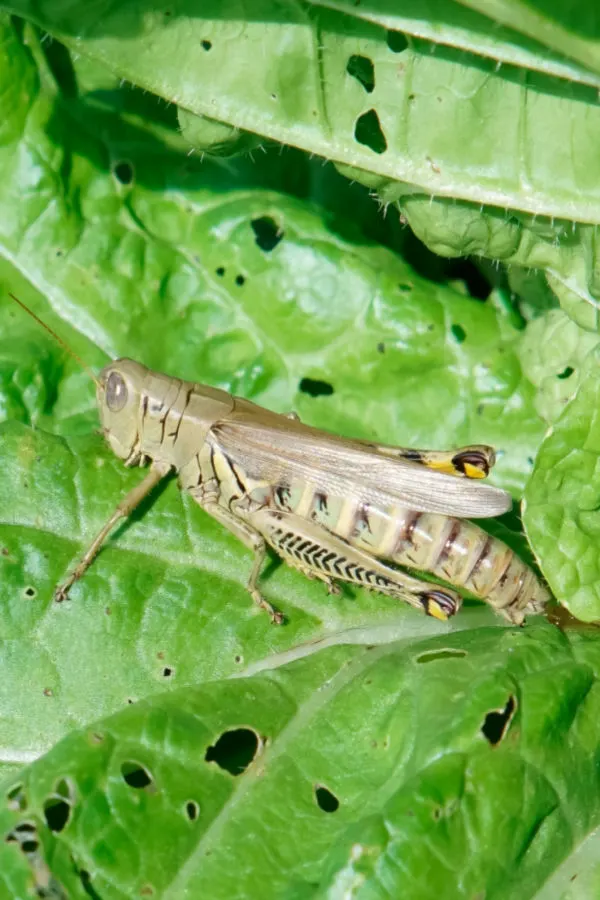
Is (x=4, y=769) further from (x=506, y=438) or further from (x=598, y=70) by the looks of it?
(x=598, y=70)

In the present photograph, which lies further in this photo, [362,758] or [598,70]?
[362,758]

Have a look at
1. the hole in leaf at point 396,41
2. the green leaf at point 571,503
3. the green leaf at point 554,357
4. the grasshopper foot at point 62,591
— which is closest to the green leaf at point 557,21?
the hole in leaf at point 396,41

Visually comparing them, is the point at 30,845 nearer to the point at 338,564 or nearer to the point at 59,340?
the point at 338,564

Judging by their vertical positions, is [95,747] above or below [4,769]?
above

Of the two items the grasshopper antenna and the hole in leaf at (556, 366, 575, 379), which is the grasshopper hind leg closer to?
the grasshopper antenna

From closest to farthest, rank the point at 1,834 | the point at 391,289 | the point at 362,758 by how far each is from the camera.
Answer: the point at 1,834 → the point at 362,758 → the point at 391,289

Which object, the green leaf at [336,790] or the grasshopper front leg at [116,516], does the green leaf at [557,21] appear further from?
the grasshopper front leg at [116,516]

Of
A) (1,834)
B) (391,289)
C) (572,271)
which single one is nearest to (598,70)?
(572,271)
